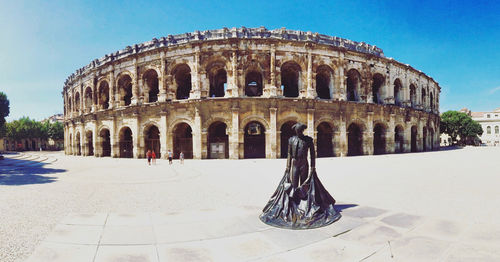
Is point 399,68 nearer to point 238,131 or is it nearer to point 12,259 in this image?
point 238,131

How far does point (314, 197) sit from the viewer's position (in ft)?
13.2

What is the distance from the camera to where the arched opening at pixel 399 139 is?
2233cm

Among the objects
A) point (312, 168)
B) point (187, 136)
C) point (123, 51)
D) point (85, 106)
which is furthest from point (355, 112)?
point (85, 106)

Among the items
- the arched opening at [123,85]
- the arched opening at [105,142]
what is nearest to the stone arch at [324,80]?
the arched opening at [123,85]

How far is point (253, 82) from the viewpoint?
22.3 meters

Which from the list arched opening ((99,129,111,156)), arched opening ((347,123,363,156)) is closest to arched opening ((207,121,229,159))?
arched opening ((347,123,363,156))

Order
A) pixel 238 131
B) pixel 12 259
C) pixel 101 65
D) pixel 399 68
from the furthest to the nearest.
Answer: pixel 399 68, pixel 101 65, pixel 238 131, pixel 12 259

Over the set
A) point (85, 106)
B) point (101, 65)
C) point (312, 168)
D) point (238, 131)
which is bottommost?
point (312, 168)

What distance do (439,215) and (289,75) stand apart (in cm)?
1735

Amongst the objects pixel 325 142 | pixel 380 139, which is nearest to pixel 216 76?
pixel 325 142

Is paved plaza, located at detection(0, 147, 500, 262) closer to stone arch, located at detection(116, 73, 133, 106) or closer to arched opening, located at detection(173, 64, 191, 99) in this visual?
arched opening, located at detection(173, 64, 191, 99)

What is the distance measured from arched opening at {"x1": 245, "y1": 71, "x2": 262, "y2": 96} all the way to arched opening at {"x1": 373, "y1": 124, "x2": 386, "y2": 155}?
12483mm

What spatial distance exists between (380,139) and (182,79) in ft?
67.2

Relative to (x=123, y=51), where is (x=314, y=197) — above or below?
below
